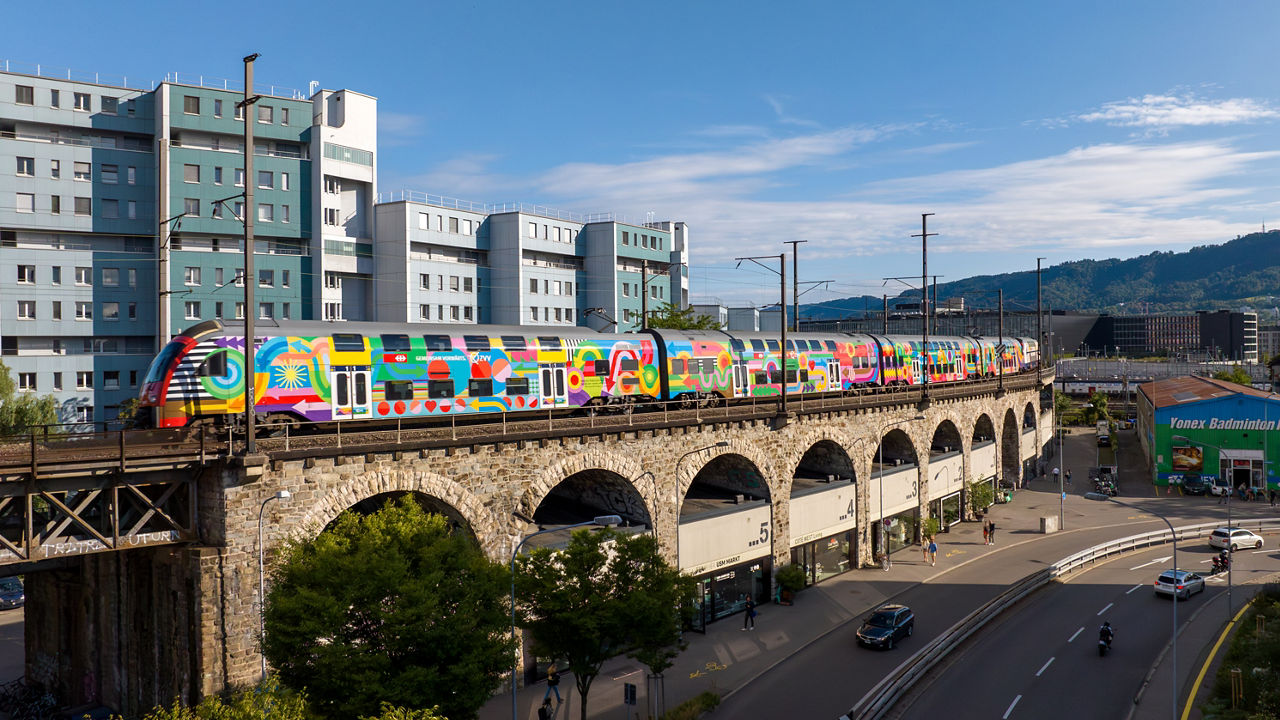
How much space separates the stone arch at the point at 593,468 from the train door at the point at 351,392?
662 cm

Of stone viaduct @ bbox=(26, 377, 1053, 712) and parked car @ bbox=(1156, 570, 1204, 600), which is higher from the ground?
stone viaduct @ bbox=(26, 377, 1053, 712)

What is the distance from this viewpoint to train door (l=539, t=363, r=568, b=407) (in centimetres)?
3531

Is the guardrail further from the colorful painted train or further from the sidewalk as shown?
the colorful painted train

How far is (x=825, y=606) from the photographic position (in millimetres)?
43188

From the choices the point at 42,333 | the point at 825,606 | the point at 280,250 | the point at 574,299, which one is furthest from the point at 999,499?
the point at 42,333

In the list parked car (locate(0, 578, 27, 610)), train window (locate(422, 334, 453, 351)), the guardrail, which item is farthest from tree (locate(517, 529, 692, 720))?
parked car (locate(0, 578, 27, 610))

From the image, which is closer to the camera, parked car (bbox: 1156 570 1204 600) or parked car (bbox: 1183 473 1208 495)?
parked car (bbox: 1156 570 1204 600)

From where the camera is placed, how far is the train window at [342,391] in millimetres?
29109

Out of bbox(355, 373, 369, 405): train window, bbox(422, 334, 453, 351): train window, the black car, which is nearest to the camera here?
bbox(355, 373, 369, 405): train window

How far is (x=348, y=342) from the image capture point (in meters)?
29.5

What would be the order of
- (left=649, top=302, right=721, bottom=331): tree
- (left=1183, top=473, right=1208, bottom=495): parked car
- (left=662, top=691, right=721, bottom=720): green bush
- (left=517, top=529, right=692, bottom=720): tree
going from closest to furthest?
(left=517, top=529, right=692, bottom=720): tree < (left=662, top=691, right=721, bottom=720): green bush < (left=649, top=302, right=721, bottom=331): tree < (left=1183, top=473, right=1208, bottom=495): parked car

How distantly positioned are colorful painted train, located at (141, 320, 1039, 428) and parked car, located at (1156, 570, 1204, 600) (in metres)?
20.6

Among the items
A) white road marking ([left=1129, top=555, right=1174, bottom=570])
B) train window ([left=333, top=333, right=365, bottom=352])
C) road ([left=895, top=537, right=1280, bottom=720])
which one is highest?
train window ([left=333, top=333, right=365, bottom=352])

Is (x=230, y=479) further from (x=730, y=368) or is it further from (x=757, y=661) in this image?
(x=730, y=368)
